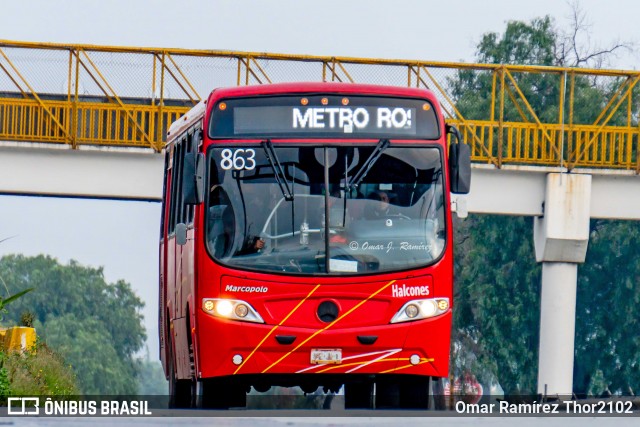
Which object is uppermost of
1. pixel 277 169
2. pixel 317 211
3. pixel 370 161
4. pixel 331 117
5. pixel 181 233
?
pixel 331 117

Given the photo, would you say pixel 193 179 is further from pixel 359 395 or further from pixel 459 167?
pixel 359 395

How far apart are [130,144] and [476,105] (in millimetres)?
21299

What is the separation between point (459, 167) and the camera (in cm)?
2014

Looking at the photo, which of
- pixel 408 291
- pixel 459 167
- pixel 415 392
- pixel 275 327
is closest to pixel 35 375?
pixel 275 327

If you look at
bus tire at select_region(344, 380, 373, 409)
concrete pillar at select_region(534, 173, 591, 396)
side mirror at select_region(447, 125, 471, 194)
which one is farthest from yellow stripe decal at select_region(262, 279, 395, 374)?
concrete pillar at select_region(534, 173, 591, 396)

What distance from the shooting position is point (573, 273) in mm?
46125

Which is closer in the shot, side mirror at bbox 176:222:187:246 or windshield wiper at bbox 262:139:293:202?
windshield wiper at bbox 262:139:293:202

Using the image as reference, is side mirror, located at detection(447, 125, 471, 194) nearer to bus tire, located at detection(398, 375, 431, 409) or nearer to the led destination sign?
the led destination sign

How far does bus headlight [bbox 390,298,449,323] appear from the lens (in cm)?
1970

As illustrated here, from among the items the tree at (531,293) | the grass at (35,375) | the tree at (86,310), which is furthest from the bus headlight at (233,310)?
the tree at (86,310)

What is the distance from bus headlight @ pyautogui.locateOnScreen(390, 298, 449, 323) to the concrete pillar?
80.2 ft

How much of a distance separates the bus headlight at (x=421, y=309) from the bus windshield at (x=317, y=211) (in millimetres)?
399

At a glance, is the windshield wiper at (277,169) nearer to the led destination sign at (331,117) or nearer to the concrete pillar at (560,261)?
the led destination sign at (331,117)

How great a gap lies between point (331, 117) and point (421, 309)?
233cm
